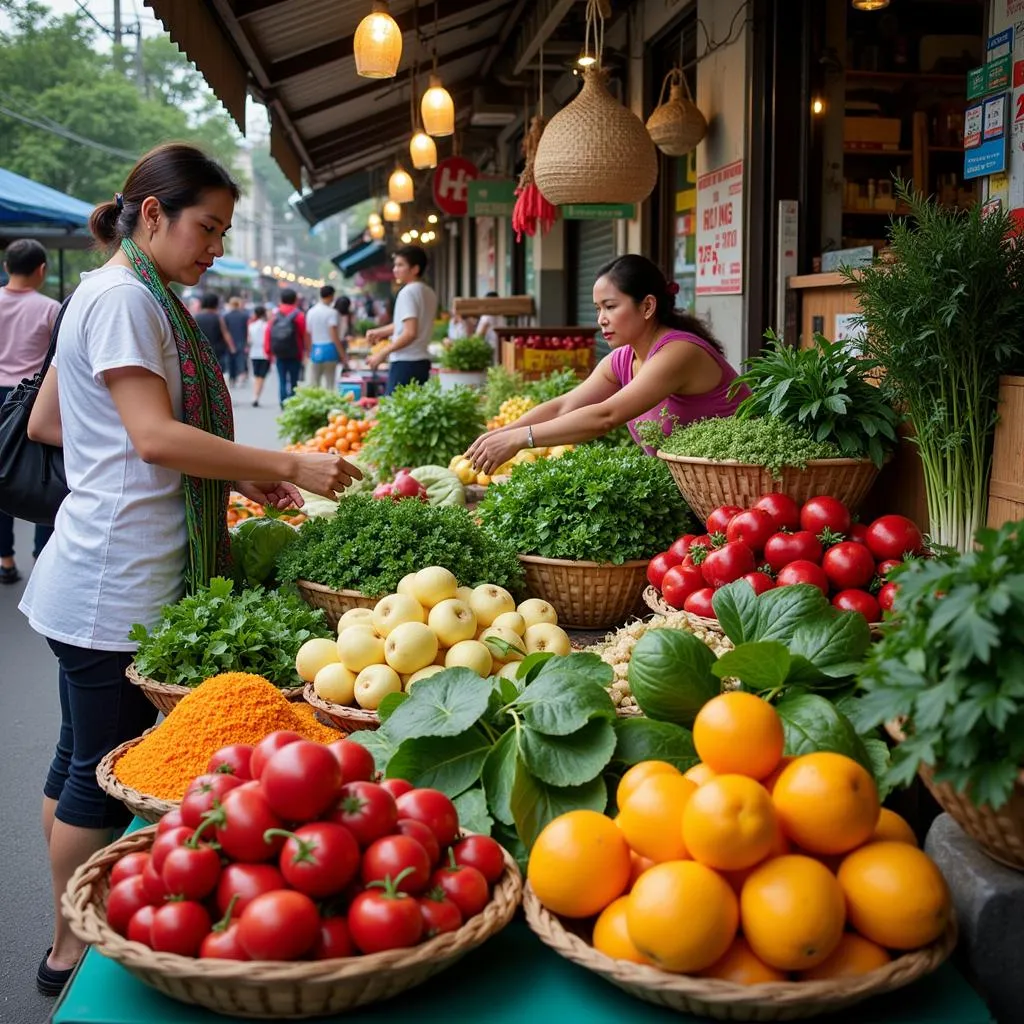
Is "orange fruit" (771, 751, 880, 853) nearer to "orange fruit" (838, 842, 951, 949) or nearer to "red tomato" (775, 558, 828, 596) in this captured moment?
"orange fruit" (838, 842, 951, 949)

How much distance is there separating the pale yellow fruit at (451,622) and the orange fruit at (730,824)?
48.9 inches

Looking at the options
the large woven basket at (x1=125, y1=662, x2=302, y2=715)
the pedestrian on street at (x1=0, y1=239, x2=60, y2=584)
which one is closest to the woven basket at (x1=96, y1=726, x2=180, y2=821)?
the large woven basket at (x1=125, y1=662, x2=302, y2=715)

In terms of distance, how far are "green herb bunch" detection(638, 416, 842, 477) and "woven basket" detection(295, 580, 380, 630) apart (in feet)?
3.34

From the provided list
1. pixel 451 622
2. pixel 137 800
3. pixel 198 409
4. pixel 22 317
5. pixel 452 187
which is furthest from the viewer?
pixel 452 187

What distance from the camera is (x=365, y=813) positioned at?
162cm

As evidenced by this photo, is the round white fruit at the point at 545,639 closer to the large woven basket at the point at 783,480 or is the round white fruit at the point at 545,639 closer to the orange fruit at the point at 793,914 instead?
the large woven basket at the point at 783,480

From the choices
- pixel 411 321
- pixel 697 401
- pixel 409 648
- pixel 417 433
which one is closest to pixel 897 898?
pixel 409 648

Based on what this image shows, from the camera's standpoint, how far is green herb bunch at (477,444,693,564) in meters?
3.37

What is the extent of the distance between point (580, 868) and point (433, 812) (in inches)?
9.7

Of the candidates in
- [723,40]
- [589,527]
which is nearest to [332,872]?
[589,527]

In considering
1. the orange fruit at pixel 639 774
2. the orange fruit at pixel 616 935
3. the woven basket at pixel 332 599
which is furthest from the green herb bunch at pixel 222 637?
the orange fruit at pixel 616 935

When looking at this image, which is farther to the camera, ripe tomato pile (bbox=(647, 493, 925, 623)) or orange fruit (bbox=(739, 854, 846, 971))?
ripe tomato pile (bbox=(647, 493, 925, 623))

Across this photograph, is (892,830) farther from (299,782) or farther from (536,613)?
(536,613)

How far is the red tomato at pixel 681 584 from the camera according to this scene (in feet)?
Answer: 9.74
